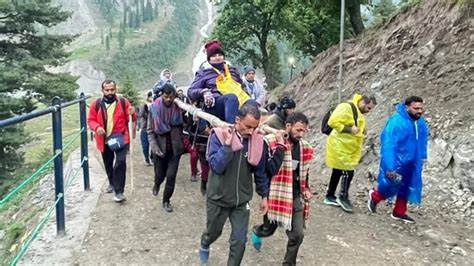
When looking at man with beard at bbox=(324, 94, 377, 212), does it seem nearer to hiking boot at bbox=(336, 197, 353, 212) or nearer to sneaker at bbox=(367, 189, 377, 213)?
hiking boot at bbox=(336, 197, 353, 212)

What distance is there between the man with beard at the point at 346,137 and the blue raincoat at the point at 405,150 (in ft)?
1.47

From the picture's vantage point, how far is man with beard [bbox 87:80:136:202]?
5.90 meters

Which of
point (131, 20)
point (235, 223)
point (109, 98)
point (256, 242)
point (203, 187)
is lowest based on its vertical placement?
point (256, 242)

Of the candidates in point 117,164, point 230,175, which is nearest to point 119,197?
point 117,164

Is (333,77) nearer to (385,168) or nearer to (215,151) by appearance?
(385,168)

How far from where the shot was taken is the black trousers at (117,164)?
605cm

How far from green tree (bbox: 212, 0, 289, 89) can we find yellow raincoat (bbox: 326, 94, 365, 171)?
19404 millimetres

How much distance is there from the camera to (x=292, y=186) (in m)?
4.38

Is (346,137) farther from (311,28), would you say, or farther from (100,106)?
(311,28)

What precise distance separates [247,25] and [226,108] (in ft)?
75.8

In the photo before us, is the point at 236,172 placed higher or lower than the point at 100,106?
lower

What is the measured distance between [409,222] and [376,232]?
72cm

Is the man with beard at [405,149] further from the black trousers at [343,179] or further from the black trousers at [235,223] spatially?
the black trousers at [235,223]

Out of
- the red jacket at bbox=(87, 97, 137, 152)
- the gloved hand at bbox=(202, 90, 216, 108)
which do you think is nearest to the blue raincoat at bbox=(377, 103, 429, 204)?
the gloved hand at bbox=(202, 90, 216, 108)
